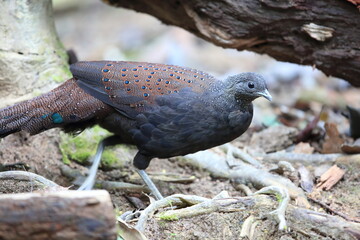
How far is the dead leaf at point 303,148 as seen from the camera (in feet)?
20.4

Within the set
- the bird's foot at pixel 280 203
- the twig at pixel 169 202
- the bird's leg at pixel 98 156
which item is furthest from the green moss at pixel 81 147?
the bird's foot at pixel 280 203

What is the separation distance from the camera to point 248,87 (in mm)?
4863

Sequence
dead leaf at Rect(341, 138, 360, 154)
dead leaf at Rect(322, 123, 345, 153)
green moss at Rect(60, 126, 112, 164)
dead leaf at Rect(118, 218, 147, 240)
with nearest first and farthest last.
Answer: dead leaf at Rect(118, 218, 147, 240)
dead leaf at Rect(341, 138, 360, 154)
green moss at Rect(60, 126, 112, 164)
dead leaf at Rect(322, 123, 345, 153)

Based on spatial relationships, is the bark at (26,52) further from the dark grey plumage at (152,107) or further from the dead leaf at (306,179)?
the dead leaf at (306,179)

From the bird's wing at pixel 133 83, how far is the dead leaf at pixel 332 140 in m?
1.84

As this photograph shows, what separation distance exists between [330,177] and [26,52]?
11.7 feet

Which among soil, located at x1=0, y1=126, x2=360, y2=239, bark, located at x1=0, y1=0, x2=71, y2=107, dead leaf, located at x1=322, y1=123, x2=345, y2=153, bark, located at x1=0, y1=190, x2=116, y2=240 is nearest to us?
bark, located at x1=0, y1=190, x2=116, y2=240

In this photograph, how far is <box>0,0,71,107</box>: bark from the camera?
556 cm

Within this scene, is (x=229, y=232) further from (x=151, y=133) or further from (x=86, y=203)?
(x=86, y=203)

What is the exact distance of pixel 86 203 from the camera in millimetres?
2826

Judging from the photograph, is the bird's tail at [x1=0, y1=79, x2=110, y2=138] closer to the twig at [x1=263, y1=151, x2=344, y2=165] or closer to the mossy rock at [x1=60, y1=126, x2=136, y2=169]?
the mossy rock at [x1=60, y1=126, x2=136, y2=169]

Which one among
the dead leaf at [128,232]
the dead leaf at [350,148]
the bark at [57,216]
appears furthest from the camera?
the dead leaf at [350,148]

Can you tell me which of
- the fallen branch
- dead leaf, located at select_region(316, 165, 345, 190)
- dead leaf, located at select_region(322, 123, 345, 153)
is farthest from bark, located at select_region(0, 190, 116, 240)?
dead leaf, located at select_region(322, 123, 345, 153)

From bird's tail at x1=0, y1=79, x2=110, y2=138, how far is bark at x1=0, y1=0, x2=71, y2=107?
76 cm
